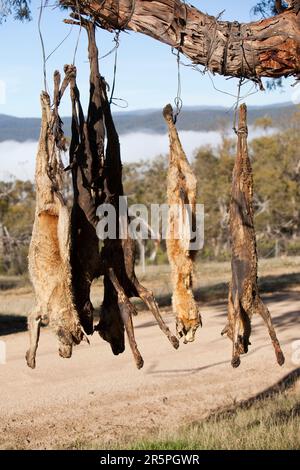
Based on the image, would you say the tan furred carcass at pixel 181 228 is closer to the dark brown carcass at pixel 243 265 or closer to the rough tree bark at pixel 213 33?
the dark brown carcass at pixel 243 265

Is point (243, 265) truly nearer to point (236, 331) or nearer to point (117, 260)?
point (236, 331)

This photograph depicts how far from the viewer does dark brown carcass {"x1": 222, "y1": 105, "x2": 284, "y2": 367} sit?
5859 mm

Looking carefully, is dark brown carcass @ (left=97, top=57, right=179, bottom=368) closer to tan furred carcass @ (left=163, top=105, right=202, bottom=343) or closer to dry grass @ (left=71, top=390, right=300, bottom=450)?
tan furred carcass @ (left=163, top=105, right=202, bottom=343)

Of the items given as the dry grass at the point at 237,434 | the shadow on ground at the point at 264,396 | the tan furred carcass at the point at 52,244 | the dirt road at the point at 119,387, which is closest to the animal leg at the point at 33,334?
the tan furred carcass at the point at 52,244

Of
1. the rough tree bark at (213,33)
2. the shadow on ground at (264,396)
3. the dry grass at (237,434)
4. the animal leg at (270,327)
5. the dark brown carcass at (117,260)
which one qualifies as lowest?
the shadow on ground at (264,396)

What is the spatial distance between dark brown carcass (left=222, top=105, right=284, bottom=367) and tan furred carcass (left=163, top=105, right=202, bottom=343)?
1.07 feet

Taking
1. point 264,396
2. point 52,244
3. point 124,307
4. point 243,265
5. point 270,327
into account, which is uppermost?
point 52,244

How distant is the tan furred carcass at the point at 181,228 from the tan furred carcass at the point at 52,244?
0.77m

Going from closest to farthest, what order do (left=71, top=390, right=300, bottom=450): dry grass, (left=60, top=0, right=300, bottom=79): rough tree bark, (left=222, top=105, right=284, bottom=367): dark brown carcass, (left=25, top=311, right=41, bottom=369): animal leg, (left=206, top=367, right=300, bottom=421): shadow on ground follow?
(left=25, top=311, right=41, bottom=369): animal leg < (left=60, top=0, right=300, bottom=79): rough tree bark < (left=222, top=105, right=284, bottom=367): dark brown carcass < (left=71, top=390, right=300, bottom=450): dry grass < (left=206, top=367, right=300, bottom=421): shadow on ground

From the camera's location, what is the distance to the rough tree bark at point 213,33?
549 cm

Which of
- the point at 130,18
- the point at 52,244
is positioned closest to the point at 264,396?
the point at 52,244

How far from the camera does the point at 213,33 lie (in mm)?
5574

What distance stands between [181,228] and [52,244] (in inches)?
35.2

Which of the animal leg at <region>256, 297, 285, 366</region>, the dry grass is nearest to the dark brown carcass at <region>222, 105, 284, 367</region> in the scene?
the animal leg at <region>256, 297, 285, 366</region>
